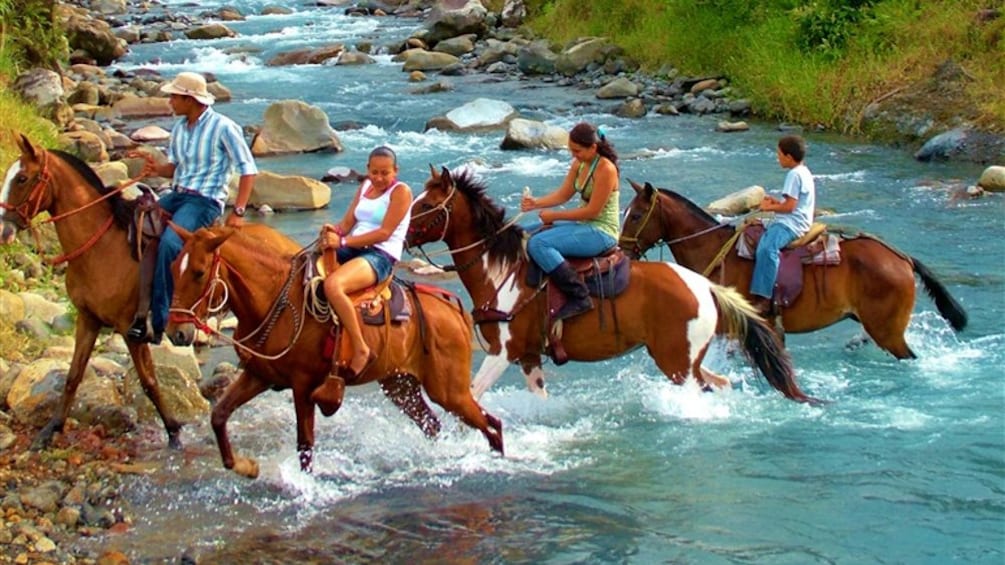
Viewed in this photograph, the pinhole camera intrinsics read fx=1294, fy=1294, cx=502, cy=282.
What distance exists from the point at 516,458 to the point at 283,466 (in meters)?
1.86

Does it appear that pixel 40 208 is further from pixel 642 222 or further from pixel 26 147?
pixel 642 222

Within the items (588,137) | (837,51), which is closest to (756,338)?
(588,137)

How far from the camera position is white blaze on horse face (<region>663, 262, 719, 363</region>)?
418 inches

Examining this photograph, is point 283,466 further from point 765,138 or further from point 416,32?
point 416,32

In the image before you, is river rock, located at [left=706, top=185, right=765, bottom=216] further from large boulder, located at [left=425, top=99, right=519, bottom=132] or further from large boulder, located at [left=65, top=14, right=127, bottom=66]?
large boulder, located at [left=65, top=14, right=127, bottom=66]

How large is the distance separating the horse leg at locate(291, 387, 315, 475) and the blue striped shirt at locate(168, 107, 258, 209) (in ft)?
6.20

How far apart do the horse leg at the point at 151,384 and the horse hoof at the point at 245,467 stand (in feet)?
4.02

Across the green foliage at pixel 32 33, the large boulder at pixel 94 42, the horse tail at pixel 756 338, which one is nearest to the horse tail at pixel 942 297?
the horse tail at pixel 756 338

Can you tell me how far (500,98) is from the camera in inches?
1199

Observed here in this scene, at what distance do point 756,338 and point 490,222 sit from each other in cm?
242

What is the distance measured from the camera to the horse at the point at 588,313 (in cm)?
1062

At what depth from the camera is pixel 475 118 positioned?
26734 millimetres

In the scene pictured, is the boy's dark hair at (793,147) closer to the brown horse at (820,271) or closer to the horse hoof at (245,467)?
the brown horse at (820,271)

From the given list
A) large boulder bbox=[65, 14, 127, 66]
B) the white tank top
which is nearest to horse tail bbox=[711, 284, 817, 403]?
the white tank top
